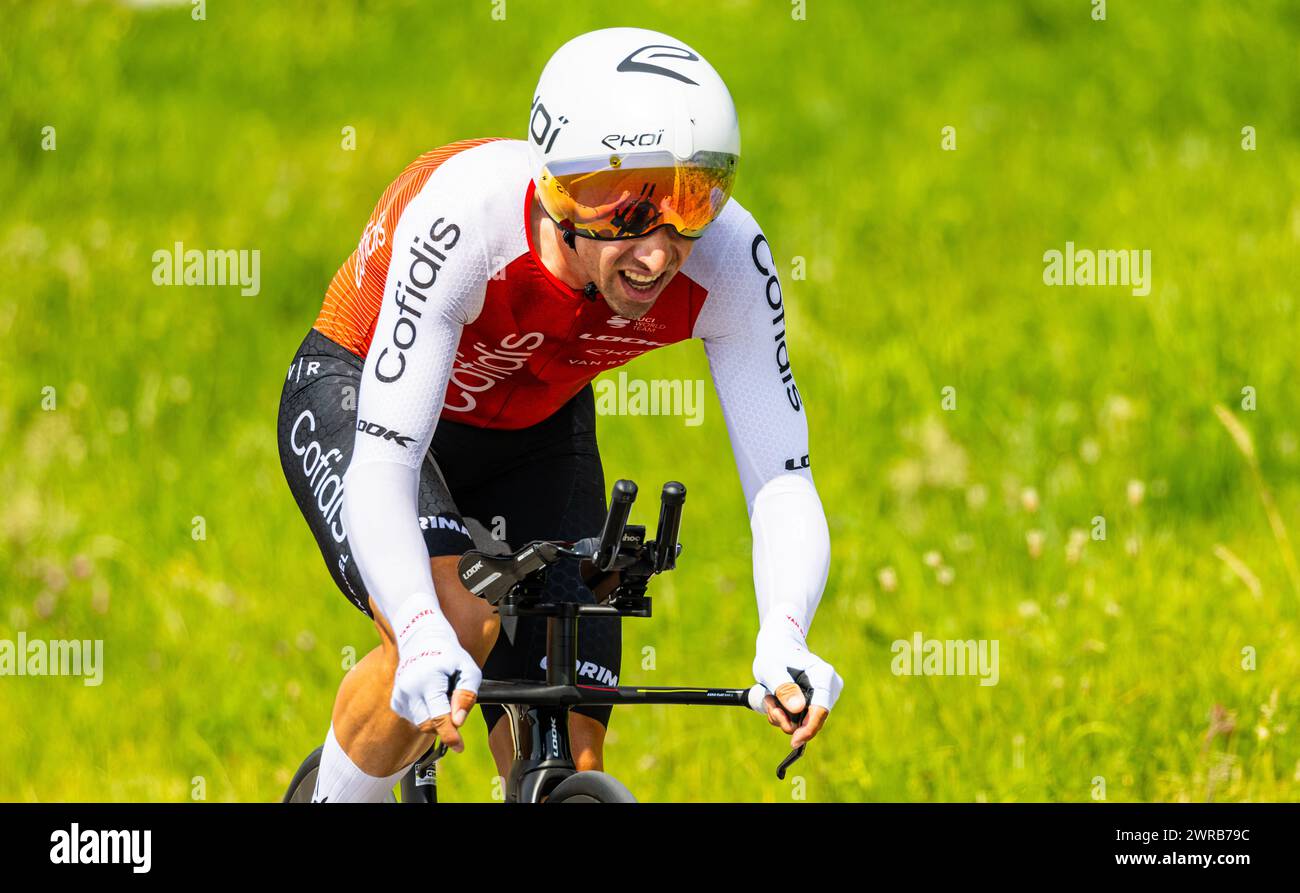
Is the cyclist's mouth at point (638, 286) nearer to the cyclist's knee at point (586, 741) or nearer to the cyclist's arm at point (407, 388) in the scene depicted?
the cyclist's arm at point (407, 388)

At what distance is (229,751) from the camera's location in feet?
32.2

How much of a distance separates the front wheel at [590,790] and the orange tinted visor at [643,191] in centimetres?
131

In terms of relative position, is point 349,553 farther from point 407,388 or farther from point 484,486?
point 484,486

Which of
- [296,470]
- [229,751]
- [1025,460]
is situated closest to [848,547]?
[1025,460]

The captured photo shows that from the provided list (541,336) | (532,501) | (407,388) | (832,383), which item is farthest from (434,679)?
(832,383)

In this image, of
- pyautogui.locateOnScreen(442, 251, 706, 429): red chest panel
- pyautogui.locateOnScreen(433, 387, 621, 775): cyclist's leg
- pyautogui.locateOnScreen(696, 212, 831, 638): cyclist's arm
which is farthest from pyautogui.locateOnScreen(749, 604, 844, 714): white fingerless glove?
pyautogui.locateOnScreen(433, 387, 621, 775): cyclist's leg

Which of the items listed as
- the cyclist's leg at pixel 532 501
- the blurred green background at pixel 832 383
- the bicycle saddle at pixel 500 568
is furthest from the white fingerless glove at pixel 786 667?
the blurred green background at pixel 832 383

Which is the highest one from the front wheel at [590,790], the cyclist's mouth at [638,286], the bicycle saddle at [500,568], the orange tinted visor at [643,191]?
the orange tinted visor at [643,191]

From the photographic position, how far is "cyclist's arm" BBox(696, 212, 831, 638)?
529 cm

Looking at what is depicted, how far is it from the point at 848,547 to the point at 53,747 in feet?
13.4

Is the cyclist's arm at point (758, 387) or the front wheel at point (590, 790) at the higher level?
the cyclist's arm at point (758, 387)

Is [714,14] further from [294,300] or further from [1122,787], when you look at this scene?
[1122,787]

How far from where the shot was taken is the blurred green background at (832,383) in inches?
341

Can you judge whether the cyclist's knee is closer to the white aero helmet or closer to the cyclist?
the cyclist
